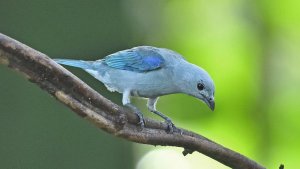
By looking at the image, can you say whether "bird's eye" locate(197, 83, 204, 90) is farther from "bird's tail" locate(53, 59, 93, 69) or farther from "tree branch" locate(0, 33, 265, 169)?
"tree branch" locate(0, 33, 265, 169)

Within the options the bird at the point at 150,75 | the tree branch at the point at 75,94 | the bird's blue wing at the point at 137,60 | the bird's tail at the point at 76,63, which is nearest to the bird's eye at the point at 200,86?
the bird at the point at 150,75

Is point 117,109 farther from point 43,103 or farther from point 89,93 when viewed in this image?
point 43,103

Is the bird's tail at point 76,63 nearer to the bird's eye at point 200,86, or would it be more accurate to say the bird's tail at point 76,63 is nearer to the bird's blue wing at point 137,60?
the bird's blue wing at point 137,60

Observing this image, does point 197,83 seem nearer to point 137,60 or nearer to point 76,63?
point 137,60

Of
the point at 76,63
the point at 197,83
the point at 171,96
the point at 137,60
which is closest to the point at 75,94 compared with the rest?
the point at 76,63

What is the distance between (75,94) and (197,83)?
1639mm

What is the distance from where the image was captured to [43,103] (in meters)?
3.79

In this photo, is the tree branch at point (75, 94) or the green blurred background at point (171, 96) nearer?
the tree branch at point (75, 94)

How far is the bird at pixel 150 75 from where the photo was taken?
3.45 meters

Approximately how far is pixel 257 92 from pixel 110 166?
1826 millimetres

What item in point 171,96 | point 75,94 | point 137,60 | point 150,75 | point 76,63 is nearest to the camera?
point 75,94

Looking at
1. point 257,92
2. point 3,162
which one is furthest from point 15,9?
point 257,92

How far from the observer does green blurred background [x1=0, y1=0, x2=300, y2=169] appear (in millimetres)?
3742

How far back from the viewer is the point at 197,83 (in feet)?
11.3
